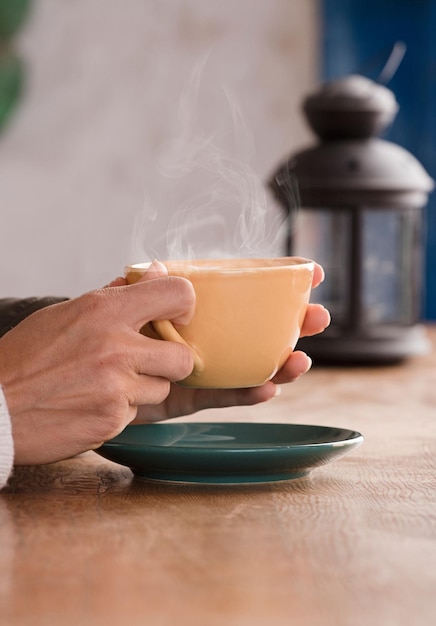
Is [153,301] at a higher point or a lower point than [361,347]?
higher

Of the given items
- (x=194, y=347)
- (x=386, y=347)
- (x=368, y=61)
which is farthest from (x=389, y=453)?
(x=368, y=61)

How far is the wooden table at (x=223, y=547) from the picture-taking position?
17.9 inches

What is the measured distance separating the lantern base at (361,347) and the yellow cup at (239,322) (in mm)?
896

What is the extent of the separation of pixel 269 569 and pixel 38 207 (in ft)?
10.2

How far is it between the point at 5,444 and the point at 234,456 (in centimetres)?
15

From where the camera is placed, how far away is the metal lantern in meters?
1.70

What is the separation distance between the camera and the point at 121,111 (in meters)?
3.44

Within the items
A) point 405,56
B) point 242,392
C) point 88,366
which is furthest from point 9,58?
point 88,366

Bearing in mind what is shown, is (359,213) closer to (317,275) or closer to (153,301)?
(317,275)

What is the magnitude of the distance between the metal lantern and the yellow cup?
0.94 m

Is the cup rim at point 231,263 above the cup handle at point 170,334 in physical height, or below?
above

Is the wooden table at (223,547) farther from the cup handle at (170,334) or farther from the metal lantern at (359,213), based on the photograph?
the metal lantern at (359,213)

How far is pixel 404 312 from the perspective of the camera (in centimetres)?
176

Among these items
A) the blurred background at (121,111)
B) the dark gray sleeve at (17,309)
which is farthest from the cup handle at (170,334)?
the blurred background at (121,111)
